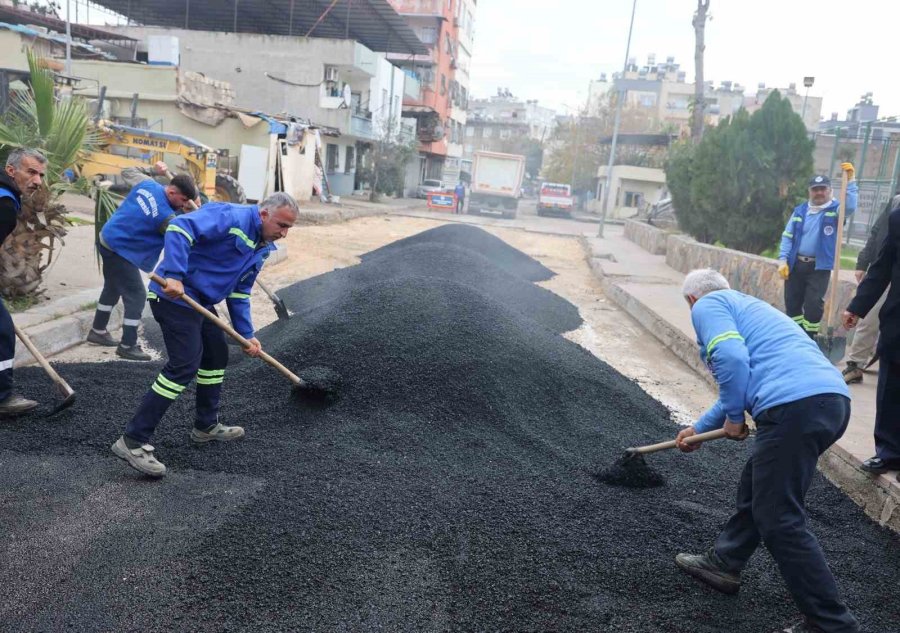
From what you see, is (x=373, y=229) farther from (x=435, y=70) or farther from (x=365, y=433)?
(x=435, y=70)

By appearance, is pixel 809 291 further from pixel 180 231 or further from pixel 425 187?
pixel 425 187

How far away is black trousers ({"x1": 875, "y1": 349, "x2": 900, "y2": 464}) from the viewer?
3551mm

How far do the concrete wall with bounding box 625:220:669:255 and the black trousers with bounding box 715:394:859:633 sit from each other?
15.3 metres

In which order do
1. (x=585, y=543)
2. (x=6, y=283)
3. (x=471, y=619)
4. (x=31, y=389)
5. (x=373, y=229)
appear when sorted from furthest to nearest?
1. (x=373, y=229)
2. (x=6, y=283)
3. (x=31, y=389)
4. (x=585, y=543)
5. (x=471, y=619)

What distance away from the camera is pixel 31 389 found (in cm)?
433

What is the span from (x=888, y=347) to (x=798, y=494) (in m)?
1.50

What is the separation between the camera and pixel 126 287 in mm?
5434

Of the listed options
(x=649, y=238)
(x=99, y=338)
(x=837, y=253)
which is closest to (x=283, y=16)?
(x=649, y=238)

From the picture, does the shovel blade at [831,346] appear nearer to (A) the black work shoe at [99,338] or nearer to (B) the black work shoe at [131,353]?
A: (B) the black work shoe at [131,353]

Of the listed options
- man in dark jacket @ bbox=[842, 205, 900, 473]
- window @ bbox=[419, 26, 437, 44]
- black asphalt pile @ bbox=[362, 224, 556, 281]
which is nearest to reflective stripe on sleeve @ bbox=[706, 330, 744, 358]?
man in dark jacket @ bbox=[842, 205, 900, 473]

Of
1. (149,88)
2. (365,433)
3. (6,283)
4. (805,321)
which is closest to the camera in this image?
(365,433)

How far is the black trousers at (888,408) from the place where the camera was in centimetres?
355

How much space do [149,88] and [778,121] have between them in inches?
653

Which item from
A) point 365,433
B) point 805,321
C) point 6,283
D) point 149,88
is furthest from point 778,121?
point 149,88
